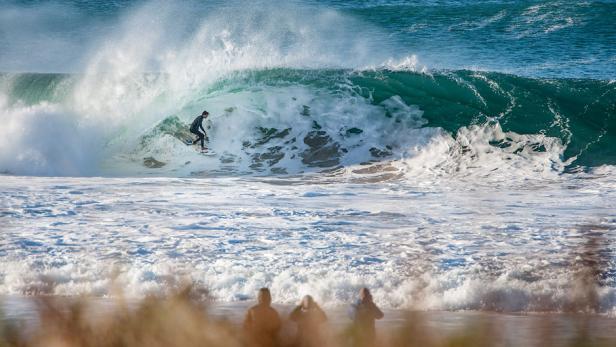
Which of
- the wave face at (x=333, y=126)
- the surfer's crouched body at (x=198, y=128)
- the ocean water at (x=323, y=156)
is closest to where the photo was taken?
the ocean water at (x=323, y=156)

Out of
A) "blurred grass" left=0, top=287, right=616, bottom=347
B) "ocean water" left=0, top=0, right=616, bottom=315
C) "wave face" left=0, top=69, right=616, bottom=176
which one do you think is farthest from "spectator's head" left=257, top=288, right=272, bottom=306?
"wave face" left=0, top=69, right=616, bottom=176

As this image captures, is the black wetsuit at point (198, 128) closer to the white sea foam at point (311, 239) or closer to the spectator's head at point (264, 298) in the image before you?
the white sea foam at point (311, 239)

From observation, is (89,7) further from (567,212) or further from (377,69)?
(567,212)

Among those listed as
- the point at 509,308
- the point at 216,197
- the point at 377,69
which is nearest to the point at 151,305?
the point at 509,308

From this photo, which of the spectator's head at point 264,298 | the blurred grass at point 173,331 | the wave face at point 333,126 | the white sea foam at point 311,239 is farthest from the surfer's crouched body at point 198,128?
the blurred grass at point 173,331

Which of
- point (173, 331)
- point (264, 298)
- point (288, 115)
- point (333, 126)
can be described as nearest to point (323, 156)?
point (333, 126)

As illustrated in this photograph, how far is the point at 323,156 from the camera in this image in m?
18.2

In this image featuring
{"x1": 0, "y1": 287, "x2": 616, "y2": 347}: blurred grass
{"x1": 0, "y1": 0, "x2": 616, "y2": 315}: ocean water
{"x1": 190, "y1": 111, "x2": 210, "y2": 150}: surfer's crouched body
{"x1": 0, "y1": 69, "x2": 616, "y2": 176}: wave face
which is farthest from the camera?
{"x1": 190, "y1": 111, "x2": 210, "y2": 150}: surfer's crouched body

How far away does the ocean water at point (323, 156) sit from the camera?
30.0ft

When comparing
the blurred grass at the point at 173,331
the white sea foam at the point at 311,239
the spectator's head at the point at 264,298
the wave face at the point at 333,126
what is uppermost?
the wave face at the point at 333,126

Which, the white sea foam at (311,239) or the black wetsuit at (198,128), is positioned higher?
the black wetsuit at (198,128)

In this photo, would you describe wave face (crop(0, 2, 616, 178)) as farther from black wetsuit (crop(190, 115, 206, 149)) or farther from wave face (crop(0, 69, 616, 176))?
black wetsuit (crop(190, 115, 206, 149))

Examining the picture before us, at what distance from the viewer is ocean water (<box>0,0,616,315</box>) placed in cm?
914

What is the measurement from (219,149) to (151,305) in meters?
16.0
